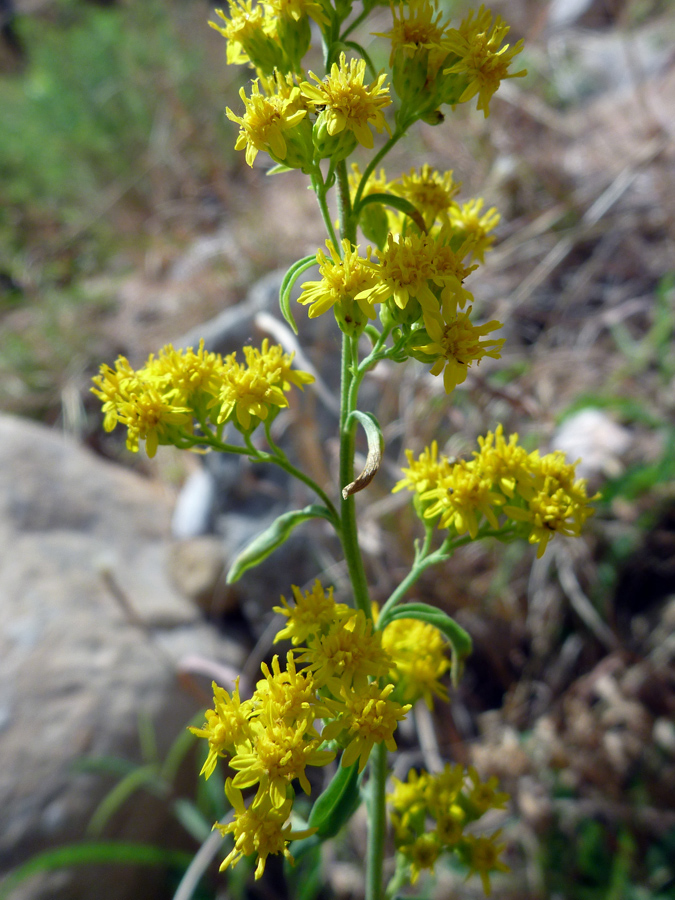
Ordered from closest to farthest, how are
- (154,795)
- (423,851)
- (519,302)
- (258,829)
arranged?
(258,829) → (423,851) → (154,795) → (519,302)

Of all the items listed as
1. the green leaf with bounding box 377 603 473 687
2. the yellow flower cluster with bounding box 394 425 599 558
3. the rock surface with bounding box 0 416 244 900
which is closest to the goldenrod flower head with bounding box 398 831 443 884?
the green leaf with bounding box 377 603 473 687

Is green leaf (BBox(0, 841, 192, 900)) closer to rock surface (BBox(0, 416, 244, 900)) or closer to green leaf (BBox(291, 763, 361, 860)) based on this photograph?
rock surface (BBox(0, 416, 244, 900))

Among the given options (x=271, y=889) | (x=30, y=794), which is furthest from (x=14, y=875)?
(x=271, y=889)

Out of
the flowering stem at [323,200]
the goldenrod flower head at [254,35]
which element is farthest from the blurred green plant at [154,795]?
the goldenrod flower head at [254,35]

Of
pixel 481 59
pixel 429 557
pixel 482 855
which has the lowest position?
pixel 482 855

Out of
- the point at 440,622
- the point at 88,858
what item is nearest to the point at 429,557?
the point at 440,622

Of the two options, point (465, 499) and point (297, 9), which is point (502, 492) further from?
point (297, 9)
